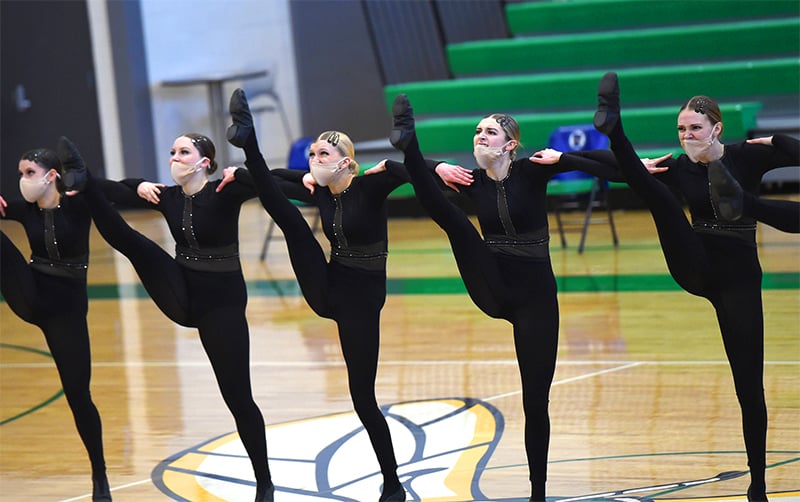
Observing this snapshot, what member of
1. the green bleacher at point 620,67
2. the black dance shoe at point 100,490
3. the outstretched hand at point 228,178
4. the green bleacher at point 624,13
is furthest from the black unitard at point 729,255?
the green bleacher at point 624,13

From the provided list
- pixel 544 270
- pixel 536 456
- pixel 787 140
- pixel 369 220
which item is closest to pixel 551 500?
pixel 536 456

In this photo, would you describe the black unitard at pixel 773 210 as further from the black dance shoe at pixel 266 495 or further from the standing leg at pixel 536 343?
the black dance shoe at pixel 266 495

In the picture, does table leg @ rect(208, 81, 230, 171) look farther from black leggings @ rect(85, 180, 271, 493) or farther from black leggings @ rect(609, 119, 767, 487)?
black leggings @ rect(609, 119, 767, 487)

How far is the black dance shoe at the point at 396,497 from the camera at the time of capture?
4125 millimetres

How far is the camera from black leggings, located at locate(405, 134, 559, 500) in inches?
153

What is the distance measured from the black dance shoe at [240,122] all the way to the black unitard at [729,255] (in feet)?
3.99

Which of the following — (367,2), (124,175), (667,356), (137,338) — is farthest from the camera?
(124,175)

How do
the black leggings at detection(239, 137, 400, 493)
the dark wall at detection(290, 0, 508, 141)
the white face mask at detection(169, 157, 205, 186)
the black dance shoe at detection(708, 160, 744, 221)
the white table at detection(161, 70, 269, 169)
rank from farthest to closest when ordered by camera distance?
the white table at detection(161, 70, 269, 169) < the dark wall at detection(290, 0, 508, 141) < the white face mask at detection(169, 157, 205, 186) < the black leggings at detection(239, 137, 400, 493) < the black dance shoe at detection(708, 160, 744, 221)

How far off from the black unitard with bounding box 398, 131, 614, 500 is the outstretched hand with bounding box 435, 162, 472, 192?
6 cm

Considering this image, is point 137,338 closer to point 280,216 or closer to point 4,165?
point 280,216

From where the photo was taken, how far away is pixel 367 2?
40.9 feet

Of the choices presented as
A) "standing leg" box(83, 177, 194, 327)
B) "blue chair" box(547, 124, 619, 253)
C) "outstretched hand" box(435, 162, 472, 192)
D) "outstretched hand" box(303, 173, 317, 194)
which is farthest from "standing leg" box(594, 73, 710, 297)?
"blue chair" box(547, 124, 619, 253)

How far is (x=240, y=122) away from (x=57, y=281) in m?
0.96

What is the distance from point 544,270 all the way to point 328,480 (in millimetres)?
1389
